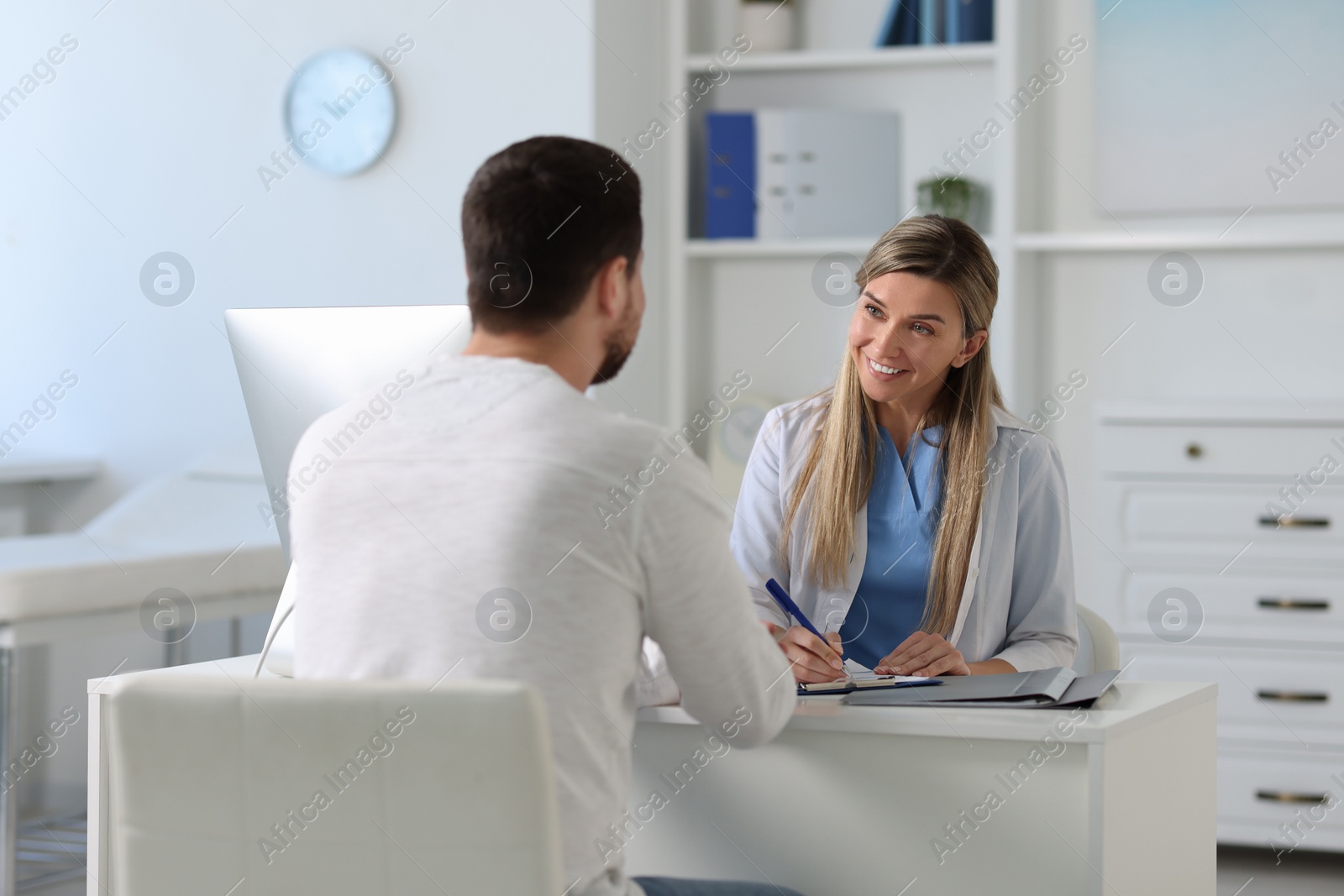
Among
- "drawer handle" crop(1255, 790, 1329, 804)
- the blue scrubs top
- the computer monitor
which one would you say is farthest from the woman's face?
"drawer handle" crop(1255, 790, 1329, 804)

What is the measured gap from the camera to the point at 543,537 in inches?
45.5

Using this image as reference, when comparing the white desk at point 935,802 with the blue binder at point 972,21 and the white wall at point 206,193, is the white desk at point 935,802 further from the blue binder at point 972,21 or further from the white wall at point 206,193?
the blue binder at point 972,21

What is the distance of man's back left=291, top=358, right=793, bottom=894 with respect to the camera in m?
1.16

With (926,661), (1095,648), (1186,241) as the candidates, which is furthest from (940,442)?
(1186,241)

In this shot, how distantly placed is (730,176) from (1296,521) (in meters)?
1.71

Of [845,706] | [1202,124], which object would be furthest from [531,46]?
[845,706]

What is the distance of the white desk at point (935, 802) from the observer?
1.31 metres

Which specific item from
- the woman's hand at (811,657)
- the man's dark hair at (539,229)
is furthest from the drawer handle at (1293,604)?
the man's dark hair at (539,229)

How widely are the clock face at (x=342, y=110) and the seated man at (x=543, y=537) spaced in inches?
95.5

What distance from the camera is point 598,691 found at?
119 cm

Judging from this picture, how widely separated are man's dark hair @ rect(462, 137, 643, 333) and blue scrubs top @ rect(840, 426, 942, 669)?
0.88 m

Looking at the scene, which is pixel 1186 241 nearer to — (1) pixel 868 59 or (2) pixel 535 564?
(1) pixel 868 59

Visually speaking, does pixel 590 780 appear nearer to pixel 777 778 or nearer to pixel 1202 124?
pixel 777 778

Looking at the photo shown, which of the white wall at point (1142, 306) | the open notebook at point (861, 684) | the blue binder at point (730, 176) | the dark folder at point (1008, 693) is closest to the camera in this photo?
the dark folder at point (1008, 693)
